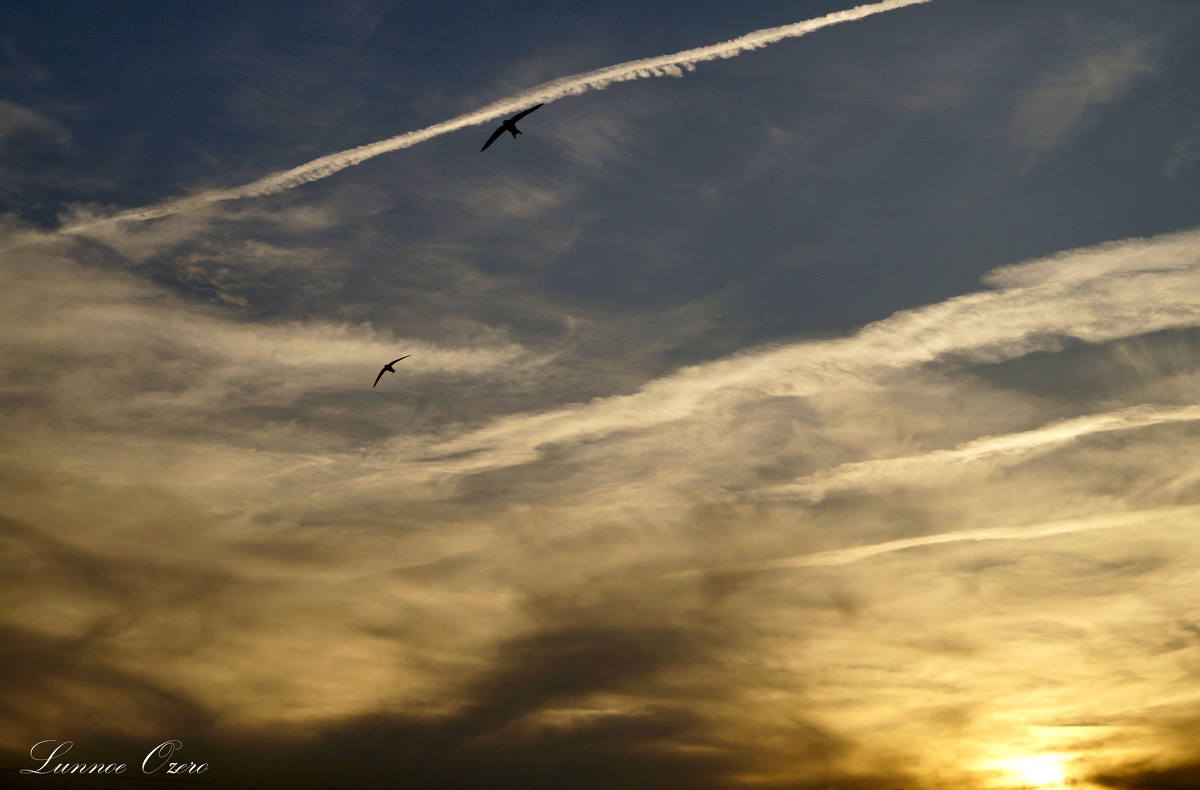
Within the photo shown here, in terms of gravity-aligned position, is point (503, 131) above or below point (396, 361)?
above

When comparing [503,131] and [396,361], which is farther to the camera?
[396,361]

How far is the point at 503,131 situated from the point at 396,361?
3787 centimetres

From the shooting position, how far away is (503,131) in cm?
8744

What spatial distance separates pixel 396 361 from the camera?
361 feet
